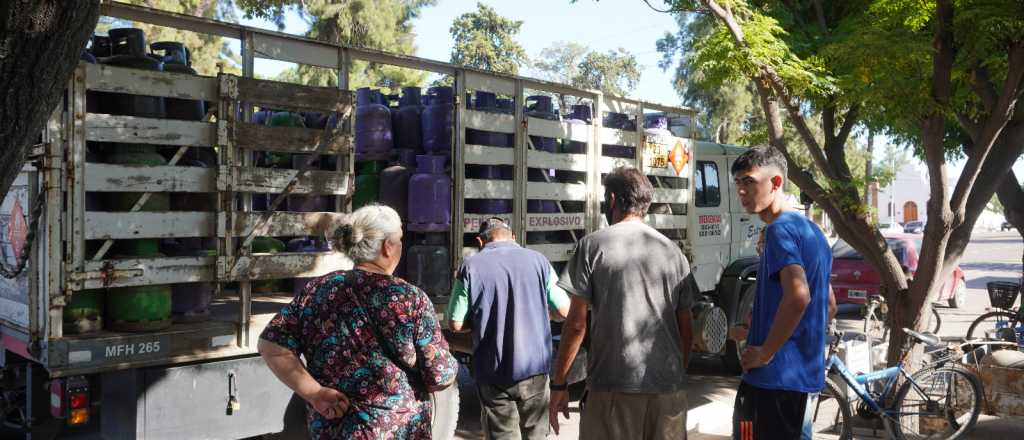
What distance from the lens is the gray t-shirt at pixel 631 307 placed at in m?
3.39

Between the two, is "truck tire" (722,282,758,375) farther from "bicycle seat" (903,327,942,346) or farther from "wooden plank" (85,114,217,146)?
"wooden plank" (85,114,217,146)

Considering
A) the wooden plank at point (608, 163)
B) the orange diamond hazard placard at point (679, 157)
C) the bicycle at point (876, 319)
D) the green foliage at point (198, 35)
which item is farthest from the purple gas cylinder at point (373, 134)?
the green foliage at point (198, 35)

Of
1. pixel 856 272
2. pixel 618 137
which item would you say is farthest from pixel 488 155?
pixel 856 272

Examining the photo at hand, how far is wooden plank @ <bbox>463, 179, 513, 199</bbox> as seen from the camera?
630cm

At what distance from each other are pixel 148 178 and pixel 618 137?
437 cm

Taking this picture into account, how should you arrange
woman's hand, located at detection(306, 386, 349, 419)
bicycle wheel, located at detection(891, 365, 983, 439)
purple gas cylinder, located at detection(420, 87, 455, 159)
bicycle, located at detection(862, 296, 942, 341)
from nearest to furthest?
woman's hand, located at detection(306, 386, 349, 419) → bicycle wheel, located at detection(891, 365, 983, 439) → purple gas cylinder, located at detection(420, 87, 455, 159) → bicycle, located at detection(862, 296, 942, 341)

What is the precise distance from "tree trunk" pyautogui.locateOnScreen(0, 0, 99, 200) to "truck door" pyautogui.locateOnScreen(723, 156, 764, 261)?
7.81 metres

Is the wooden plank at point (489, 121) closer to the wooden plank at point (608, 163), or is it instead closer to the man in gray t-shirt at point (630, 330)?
the wooden plank at point (608, 163)

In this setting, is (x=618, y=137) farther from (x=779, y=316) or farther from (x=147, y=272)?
(x=779, y=316)

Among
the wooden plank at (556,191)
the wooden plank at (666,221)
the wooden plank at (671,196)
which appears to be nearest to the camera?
the wooden plank at (556,191)

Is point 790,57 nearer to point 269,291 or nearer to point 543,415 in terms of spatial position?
point 543,415

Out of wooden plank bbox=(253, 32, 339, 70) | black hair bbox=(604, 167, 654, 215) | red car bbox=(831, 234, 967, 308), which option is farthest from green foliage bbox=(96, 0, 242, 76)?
black hair bbox=(604, 167, 654, 215)

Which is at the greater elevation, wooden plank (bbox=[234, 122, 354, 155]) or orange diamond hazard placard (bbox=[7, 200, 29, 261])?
wooden plank (bbox=[234, 122, 354, 155])

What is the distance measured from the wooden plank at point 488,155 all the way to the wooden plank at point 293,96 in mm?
1113
